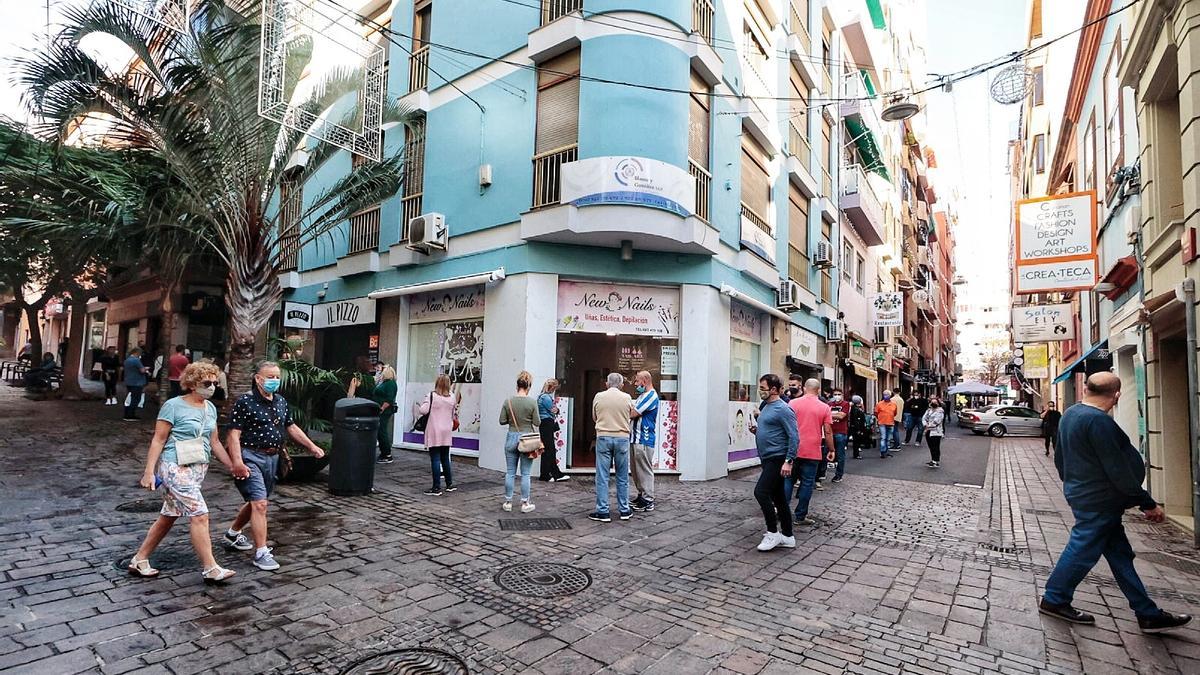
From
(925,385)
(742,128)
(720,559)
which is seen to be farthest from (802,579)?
(925,385)

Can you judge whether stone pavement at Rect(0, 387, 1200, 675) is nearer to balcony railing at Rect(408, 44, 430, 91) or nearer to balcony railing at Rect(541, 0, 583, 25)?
balcony railing at Rect(541, 0, 583, 25)

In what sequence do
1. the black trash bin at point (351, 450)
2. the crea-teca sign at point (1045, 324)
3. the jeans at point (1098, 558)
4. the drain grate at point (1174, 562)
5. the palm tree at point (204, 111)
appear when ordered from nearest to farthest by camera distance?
the jeans at point (1098, 558), the drain grate at point (1174, 562), the black trash bin at point (351, 450), the palm tree at point (204, 111), the crea-teca sign at point (1045, 324)

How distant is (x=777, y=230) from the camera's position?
1506 centimetres

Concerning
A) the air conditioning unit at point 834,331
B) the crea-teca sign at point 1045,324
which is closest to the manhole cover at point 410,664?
the air conditioning unit at point 834,331

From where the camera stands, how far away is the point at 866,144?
22594 mm

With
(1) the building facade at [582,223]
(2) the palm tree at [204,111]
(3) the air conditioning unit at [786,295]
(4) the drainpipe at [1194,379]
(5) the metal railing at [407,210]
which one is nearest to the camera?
(4) the drainpipe at [1194,379]

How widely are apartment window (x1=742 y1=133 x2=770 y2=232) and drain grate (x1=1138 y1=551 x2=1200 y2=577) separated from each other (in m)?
8.75

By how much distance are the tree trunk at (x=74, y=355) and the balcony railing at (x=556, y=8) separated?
17.8 meters

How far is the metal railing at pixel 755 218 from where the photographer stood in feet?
43.5

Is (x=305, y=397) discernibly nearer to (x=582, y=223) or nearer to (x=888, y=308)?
(x=582, y=223)

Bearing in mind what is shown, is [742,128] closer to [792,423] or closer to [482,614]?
[792,423]

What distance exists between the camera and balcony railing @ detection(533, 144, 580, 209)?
10.8m

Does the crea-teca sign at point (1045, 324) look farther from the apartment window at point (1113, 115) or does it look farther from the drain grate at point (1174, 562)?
the drain grate at point (1174, 562)

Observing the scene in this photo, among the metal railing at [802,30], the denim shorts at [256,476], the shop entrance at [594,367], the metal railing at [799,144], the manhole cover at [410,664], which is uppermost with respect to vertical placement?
the metal railing at [802,30]
